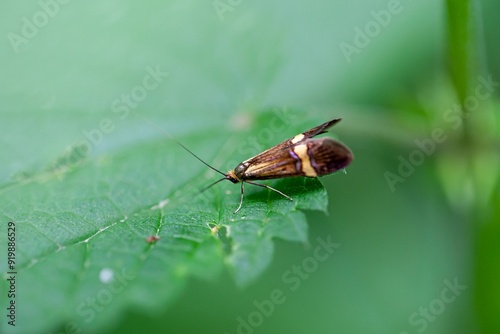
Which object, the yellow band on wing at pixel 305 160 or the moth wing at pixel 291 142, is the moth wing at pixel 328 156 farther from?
the moth wing at pixel 291 142

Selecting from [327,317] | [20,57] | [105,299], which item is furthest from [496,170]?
[20,57]

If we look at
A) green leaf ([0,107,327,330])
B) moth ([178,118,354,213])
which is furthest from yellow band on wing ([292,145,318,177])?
green leaf ([0,107,327,330])

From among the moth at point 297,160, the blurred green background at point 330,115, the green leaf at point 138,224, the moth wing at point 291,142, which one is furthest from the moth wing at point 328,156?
the blurred green background at point 330,115

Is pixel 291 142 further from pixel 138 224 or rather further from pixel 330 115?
pixel 138 224

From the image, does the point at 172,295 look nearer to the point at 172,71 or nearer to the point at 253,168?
the point at 253,168

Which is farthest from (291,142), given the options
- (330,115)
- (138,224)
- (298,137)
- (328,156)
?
(138,224)

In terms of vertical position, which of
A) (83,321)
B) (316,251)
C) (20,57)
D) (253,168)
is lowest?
(316,251)
